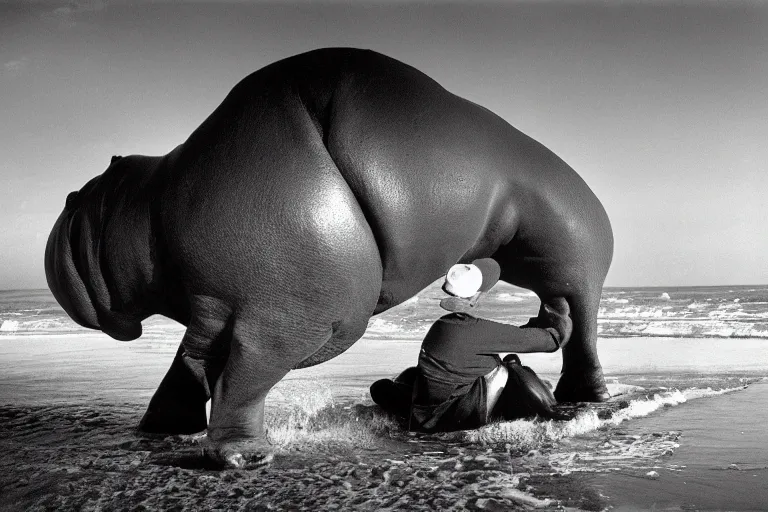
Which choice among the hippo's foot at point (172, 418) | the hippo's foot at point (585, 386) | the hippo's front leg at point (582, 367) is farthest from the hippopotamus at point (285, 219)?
the hippo's foot at point (585, 386)

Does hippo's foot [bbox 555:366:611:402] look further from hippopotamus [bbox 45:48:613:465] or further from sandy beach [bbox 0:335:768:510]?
hippopotamus [bbox 45:48:613:465]

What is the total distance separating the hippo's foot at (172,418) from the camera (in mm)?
1782

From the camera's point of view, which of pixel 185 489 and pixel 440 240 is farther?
pixel 440 240

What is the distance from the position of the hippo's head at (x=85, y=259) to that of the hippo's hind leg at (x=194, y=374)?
0.22 m

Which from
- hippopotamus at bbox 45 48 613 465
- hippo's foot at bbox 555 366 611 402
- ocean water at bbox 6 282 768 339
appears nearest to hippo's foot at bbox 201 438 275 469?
hippopotamus at bbox 45 48 613 465

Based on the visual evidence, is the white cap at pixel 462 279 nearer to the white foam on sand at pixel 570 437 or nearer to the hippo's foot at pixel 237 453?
the white foam on sand at pixel 570 437

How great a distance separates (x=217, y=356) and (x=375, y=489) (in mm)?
486

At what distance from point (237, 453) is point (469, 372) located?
655 mm

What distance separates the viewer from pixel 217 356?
1.45 metres

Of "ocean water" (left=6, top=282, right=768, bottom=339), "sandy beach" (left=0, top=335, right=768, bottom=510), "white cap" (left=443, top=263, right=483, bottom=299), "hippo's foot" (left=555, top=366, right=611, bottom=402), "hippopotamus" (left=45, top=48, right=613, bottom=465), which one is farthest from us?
"ocean water" (left=6, top=282, right=768, bottom=339)

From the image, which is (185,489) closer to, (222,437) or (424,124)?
(222,437)

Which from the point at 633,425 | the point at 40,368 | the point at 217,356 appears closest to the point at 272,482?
the point at 217,356

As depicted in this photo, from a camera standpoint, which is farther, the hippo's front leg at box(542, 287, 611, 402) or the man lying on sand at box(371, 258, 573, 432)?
the hippo's front leg at box(542, 287, 611, 402)

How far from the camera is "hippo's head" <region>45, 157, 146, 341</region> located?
5.16 ft
